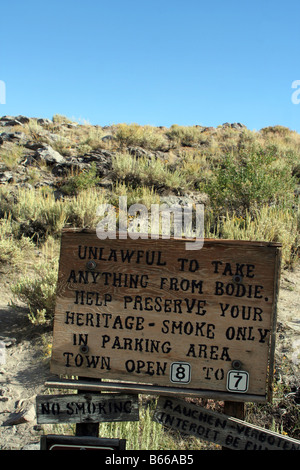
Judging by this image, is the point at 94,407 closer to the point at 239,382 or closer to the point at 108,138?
the point at 239,382

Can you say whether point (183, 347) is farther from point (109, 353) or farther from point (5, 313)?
point (5, 313)

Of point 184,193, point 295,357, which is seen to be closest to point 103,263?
point 295,357

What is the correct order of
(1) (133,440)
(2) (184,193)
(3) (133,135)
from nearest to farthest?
(1) (133,440), (2) (184,193), (3) (133,135)

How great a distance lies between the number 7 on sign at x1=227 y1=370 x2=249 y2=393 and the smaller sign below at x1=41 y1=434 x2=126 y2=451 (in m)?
0.65

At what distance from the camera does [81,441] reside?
225 centimetres

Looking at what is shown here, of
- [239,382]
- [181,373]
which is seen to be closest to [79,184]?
[181,373]

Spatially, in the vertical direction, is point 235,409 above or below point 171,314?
below

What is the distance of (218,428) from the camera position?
221 cm

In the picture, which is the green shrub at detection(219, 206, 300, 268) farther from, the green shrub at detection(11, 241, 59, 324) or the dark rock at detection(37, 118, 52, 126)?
the dark rock at detection(37, 118, 52, 126)

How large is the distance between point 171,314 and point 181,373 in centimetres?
32

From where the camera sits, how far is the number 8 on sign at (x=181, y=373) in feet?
7.22

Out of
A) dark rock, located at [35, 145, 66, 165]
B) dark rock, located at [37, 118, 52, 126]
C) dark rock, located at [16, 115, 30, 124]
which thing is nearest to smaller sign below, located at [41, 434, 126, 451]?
dark rock, located at [35, 145, 66, 165]

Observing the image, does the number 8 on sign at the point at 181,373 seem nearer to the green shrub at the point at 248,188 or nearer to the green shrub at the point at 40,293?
the green shrub at the point at 40,293

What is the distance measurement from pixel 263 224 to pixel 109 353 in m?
5.59
